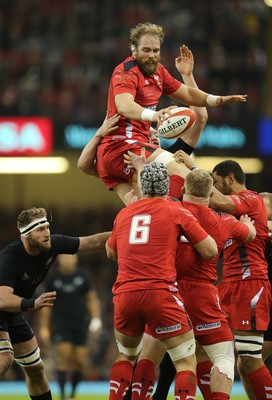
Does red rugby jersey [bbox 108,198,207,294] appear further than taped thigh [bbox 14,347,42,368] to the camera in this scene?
No

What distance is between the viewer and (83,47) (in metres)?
21.5

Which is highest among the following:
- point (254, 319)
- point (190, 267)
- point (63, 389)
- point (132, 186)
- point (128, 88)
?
point (128, 88)

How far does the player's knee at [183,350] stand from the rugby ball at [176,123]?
168 centimetres

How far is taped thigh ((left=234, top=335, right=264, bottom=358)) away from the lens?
8480 millimetres

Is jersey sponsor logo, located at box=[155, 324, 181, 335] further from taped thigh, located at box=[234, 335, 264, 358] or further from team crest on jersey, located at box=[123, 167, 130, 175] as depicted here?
team crest on jersey, located at box=[123, 167, 130, 175]

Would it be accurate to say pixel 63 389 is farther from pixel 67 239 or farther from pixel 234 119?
pixel 234 119

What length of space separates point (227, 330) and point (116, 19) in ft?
51.5

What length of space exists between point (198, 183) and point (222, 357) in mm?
1478

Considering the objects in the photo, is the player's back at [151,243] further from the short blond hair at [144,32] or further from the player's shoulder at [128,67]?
the short blond hair at [144,32]

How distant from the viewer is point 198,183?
7875 mm

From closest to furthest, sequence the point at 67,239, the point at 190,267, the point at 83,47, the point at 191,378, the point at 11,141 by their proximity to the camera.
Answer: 1. the point at 191,378
2. the point at 190,267
3. the point at 67,239
4. the point at 11,141
5. the point at 83,47

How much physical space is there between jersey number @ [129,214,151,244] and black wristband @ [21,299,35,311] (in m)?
1.23

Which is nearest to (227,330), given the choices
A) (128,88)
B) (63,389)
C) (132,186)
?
(132,186)

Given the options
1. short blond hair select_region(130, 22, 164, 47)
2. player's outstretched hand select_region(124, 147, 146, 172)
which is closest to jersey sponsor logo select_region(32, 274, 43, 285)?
player's outstretched hand select_region(124, 147, 146, 172)
